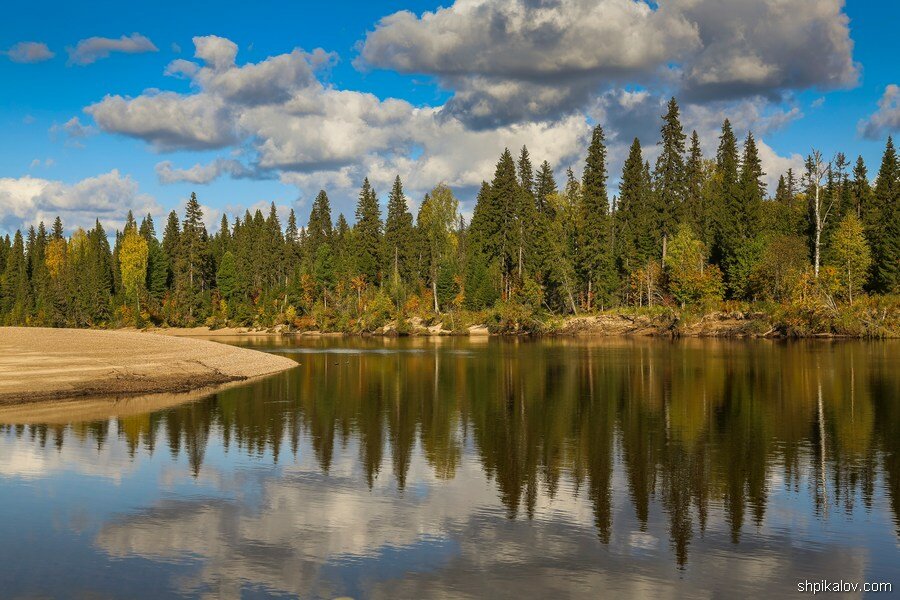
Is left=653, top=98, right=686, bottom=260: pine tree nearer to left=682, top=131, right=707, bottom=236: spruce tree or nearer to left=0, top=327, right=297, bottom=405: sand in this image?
left=682, top=131, right=707, bottom=236: spruce tree

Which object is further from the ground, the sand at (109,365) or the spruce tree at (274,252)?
the spruce tree at (274,252)

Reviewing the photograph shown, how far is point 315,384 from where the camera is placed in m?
45.1

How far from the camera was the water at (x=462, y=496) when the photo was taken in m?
13.7

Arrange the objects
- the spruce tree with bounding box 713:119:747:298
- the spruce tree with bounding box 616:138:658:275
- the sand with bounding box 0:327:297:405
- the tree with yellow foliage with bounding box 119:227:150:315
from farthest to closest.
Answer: the tree with yellow foliage with bounding box 119:227:150:315
the spruce tree with bounding box 616:138:658:275
the spruce tree with bounding box 713:119:747:298
the sand with bounding box 0:327:297:405

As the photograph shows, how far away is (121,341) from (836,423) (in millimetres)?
44474

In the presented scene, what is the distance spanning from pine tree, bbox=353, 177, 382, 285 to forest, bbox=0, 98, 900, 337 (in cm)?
27

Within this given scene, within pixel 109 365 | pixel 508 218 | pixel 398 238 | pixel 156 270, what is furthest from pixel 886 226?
pixel 156 270

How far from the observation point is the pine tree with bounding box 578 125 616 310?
108 meters

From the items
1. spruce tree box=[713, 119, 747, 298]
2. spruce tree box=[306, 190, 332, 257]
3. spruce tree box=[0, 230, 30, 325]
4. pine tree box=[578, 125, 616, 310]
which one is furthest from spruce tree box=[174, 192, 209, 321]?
spruce tree box=[713, 119, 747, 298]

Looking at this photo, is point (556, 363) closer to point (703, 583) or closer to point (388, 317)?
point (703, 583)

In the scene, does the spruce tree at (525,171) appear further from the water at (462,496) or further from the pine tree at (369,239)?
the water at (462,496)

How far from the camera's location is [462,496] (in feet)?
63.2

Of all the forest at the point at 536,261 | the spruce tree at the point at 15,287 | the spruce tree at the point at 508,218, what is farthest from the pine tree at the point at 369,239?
the spruce tree at the point at 15,287

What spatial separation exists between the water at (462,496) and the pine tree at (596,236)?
2789 inches
